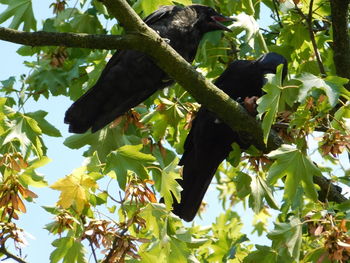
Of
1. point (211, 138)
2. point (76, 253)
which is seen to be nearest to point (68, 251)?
point (76, 253)

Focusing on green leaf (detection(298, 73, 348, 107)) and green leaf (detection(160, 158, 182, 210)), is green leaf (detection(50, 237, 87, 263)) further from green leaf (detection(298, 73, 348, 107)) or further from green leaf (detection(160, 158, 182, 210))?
green leaf (detection(298, 73, 348, 107))

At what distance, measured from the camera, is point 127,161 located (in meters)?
3.50

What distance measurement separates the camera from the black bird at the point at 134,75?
462 cm

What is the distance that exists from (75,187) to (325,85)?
136 centimetres

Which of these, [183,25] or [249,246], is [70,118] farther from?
[249,246]

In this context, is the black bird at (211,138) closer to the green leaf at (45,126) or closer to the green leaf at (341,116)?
the green leaf at (45,126)

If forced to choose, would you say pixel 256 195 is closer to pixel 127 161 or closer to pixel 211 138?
pixel 211 138

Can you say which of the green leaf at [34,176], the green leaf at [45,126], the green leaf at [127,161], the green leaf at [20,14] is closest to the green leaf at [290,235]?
the green leaf at [127,161]

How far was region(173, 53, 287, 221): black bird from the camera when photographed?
479 centimetres

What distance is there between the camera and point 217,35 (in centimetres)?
523

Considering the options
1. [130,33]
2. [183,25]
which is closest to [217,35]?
[183,25]

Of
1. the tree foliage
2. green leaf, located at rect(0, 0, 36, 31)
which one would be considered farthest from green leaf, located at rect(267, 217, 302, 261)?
green leaf, located at rect(0, 0, 36, 31)

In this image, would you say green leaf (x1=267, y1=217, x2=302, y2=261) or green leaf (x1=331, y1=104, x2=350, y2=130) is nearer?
green leaf (x1=267, y1=217, x2=302, y2=261)

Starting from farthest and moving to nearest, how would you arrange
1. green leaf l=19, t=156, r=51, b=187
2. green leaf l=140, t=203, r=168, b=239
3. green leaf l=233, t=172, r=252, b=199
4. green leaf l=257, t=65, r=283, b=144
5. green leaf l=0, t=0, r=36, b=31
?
green leaf l=0, t=0, r=36, b=31, green leaf l=233, t=172, r=252, b=199, green leaf l=19, t=156, r=51, b=187, green leaf l=140, t=203, r=168, b=239, green leaf l=257, t=65, r=283, b=144
